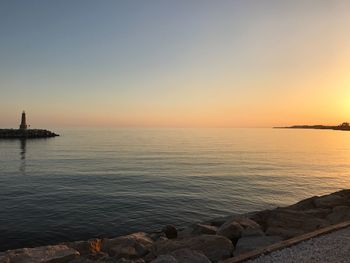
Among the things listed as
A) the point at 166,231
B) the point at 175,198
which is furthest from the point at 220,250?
the point at 175,198

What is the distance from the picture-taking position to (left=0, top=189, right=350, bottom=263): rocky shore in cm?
998

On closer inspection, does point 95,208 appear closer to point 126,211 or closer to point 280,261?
point 126,211

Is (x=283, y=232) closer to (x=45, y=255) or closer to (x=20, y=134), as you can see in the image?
(x=45, y=255)

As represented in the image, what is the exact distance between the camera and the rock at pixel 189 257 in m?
8.81

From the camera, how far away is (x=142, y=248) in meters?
11.6

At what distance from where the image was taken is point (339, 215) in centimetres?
1380

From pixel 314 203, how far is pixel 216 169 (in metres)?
24.1

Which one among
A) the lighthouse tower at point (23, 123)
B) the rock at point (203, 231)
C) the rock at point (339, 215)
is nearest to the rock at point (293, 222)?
the rock at point (339, 215)

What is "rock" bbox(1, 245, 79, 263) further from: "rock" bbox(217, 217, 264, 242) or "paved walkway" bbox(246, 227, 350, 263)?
"paved walkway" bbox(246, 227, 350, 263)

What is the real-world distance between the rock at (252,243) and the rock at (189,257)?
154 centimetres

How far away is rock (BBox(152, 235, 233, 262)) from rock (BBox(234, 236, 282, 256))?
0.28m

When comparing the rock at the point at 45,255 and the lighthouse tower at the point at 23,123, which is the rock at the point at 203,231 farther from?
the lighthouse tower at the point at 23,123

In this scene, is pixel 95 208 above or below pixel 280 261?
below

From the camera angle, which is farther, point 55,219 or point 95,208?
point 95,208
